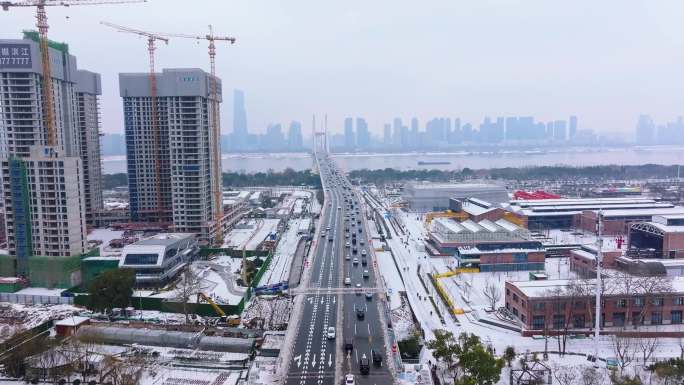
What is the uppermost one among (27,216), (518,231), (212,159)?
(212,159)

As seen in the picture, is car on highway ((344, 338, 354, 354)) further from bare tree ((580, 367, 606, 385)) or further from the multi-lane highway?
bare tree ((580, 367, 606, 385))

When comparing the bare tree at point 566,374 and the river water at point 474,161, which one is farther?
the river water at point 474,161

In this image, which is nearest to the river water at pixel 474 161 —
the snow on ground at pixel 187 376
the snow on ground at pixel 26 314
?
the snow on ground at pixel 26 314

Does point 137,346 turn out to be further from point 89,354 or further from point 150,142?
point 150,142

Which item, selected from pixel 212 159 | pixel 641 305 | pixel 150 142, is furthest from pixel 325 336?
pixel 150 142

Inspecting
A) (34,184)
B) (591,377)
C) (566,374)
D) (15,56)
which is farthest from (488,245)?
(15,56)

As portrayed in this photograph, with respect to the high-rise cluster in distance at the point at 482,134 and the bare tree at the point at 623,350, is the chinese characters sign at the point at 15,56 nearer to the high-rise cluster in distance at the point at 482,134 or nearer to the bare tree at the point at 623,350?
the bare tree at the point at 623,350
